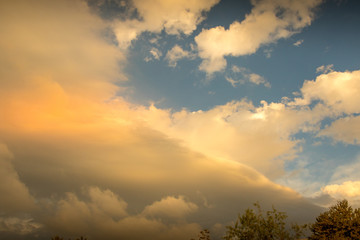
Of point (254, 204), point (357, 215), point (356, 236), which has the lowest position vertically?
point (356, 236)

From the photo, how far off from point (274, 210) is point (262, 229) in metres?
6.26

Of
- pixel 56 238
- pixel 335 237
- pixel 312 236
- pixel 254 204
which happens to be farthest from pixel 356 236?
pixel 56 238

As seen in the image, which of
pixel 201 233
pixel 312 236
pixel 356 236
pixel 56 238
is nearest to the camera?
pixel 356 236

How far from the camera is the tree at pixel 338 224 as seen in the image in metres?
63.3

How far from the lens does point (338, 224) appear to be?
6575 cm

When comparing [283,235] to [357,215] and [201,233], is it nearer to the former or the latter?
[357,215]

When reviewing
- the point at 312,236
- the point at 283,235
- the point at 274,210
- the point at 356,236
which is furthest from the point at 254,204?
the point at 356,236

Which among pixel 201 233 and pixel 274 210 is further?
pixel 201 233

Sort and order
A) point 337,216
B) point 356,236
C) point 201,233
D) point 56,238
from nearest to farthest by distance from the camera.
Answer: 1. point 356,236
2. point 337,216
3. point 56,238
4. point 201,233

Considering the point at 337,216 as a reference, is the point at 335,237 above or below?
below

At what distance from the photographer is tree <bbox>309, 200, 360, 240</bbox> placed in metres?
63.3

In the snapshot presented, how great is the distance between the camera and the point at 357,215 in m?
65.9

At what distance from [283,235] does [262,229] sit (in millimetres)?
5658

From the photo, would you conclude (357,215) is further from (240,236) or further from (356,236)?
(240,236)
